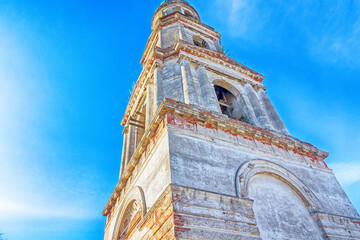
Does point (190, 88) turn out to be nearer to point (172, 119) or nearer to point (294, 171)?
point (172, 119)

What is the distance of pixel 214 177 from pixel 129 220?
4003 millimetres

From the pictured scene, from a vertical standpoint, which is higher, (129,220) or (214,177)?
(129,220)

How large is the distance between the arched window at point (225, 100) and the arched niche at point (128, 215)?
257 inches

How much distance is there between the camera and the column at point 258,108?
11750 millimetres

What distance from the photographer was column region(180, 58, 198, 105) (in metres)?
10.6

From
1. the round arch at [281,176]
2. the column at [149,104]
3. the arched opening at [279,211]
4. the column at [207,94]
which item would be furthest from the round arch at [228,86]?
the arched opening at [279,211]

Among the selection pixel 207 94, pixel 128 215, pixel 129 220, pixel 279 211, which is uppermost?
pixel 207 94

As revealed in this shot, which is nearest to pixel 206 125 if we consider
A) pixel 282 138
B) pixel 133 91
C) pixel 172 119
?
pixel 172 119

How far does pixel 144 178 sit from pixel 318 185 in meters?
6.06

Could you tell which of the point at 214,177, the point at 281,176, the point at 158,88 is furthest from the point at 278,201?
the point at 158,88

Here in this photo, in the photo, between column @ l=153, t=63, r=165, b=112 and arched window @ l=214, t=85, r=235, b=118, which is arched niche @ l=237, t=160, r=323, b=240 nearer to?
column @ l=153, t=63, r=165, b=112

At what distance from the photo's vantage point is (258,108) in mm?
12531

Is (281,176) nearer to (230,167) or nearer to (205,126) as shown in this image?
(230,167)

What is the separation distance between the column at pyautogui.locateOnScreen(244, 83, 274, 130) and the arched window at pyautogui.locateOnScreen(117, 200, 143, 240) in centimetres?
631
